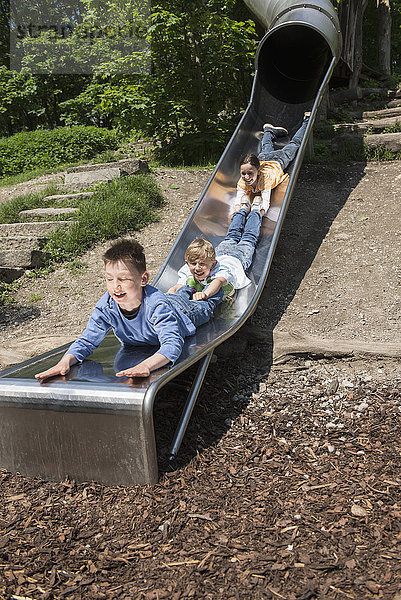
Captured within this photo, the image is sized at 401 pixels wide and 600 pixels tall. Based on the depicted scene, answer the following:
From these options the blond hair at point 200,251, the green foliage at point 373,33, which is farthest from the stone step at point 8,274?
the green foliage at point 373,33

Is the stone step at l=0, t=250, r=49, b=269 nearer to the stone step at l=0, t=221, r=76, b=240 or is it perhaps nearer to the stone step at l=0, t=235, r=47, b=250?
the stone step at l=0, t=235, r=47, b=250

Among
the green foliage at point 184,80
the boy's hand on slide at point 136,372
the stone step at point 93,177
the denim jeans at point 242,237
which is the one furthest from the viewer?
the green foliage at point 184,80

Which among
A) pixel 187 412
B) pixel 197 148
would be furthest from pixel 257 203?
pixel 197 148

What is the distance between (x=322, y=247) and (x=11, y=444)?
4.46 meters

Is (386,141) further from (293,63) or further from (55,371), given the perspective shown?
(55,371)

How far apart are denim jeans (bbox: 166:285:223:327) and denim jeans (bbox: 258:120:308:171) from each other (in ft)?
11.3

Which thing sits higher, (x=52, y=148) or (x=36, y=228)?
(x=36, y=228)

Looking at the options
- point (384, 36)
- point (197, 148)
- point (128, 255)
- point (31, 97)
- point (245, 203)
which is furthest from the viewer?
point (31, 97)

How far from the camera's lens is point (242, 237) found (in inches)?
227

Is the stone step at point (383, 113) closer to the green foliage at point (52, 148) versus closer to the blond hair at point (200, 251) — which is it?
the green foliage at point (52, 148)

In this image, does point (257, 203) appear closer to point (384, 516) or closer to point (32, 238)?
point (32, 238)

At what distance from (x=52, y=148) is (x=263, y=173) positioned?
7.89m

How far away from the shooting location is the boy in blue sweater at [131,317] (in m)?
3.31

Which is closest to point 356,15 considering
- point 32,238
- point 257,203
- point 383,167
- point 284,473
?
point 383,167
